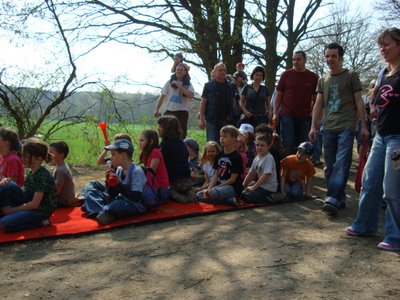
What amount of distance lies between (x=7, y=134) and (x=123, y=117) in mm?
6720

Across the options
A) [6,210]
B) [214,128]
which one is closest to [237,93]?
[214,128]

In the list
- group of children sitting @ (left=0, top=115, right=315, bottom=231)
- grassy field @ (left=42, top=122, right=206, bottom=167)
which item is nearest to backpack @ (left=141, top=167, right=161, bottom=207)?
group of children sitting @ (left=0, top=115, right=315, bottom=231)

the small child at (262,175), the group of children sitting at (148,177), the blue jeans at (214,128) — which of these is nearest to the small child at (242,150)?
the group of children sitting at (148,177)

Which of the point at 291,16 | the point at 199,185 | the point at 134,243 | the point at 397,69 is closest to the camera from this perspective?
the point at 397,69

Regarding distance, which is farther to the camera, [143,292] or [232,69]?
[232,69]

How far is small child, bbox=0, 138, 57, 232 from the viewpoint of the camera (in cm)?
446

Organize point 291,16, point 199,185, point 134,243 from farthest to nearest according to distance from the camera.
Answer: point 291,16, point 199,185, point 134,243

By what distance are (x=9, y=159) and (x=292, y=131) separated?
3.84 metres

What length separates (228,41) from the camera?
1261cm

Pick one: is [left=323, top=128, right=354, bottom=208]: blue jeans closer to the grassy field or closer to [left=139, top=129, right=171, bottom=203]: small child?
[left=139, top=129, right=171, bottom=203]: small child

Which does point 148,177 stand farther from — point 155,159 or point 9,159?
point 9,159

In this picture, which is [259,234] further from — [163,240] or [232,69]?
[232,69]

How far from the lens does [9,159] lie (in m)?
5.14

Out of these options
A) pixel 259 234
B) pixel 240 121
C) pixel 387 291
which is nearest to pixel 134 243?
pixel 259 234
